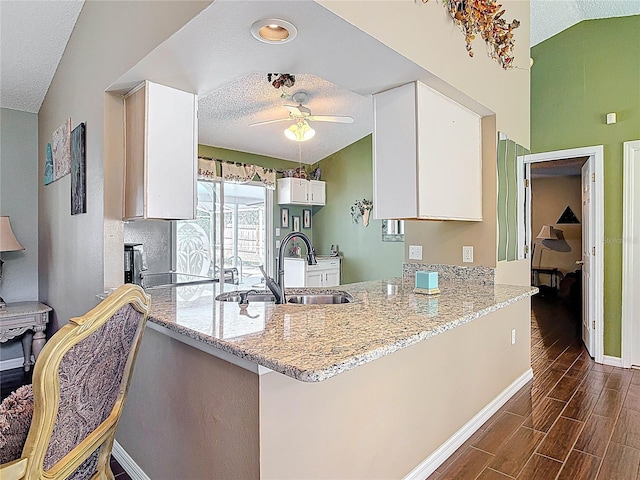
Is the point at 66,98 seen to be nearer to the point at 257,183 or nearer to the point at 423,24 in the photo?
the point at 423,24

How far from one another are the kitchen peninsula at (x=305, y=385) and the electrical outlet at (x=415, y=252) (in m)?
0.65

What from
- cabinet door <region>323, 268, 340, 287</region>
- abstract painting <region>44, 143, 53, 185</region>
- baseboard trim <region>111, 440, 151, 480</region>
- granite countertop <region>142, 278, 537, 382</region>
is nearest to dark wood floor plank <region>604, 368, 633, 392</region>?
granite countertop <region>142, 278, 537, 382</region>

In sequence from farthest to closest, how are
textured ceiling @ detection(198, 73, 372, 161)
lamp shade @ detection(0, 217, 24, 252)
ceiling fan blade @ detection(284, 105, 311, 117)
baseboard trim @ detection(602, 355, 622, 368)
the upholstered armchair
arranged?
textured ceiling @ detection(198, 73, 372, 161) → ceiling fan blade @ detection(284, 105, 311, 117) → baseboard trim @ detection(602, 355, 622, 368) → lamp shade @ detection(0, 217, 24, 252) → the upholstered armchair

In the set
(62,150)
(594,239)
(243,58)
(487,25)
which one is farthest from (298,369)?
(594,239)

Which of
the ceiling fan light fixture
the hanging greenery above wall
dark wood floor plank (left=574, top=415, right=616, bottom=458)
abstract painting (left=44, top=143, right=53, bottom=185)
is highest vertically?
the hanging greenery above wall

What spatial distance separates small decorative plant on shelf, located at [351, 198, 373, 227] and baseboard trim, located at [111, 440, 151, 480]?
14.4ft

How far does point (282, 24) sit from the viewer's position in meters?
1.55

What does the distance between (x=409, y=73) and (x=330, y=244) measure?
4.54 m

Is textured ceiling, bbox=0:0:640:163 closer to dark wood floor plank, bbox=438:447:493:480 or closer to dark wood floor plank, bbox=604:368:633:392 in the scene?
dark wood floor plank, bbox=438:447:493:480

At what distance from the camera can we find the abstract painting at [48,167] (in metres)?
A: 3.22

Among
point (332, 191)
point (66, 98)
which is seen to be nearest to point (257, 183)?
point (332, 191)

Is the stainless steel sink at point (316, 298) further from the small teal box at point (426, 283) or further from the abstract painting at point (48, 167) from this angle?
the abstract painting at point (48, 167)

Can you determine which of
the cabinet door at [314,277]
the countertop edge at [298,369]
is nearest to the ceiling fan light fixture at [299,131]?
the cabinet door at [314,277]

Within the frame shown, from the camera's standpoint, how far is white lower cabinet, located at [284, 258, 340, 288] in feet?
18.8
